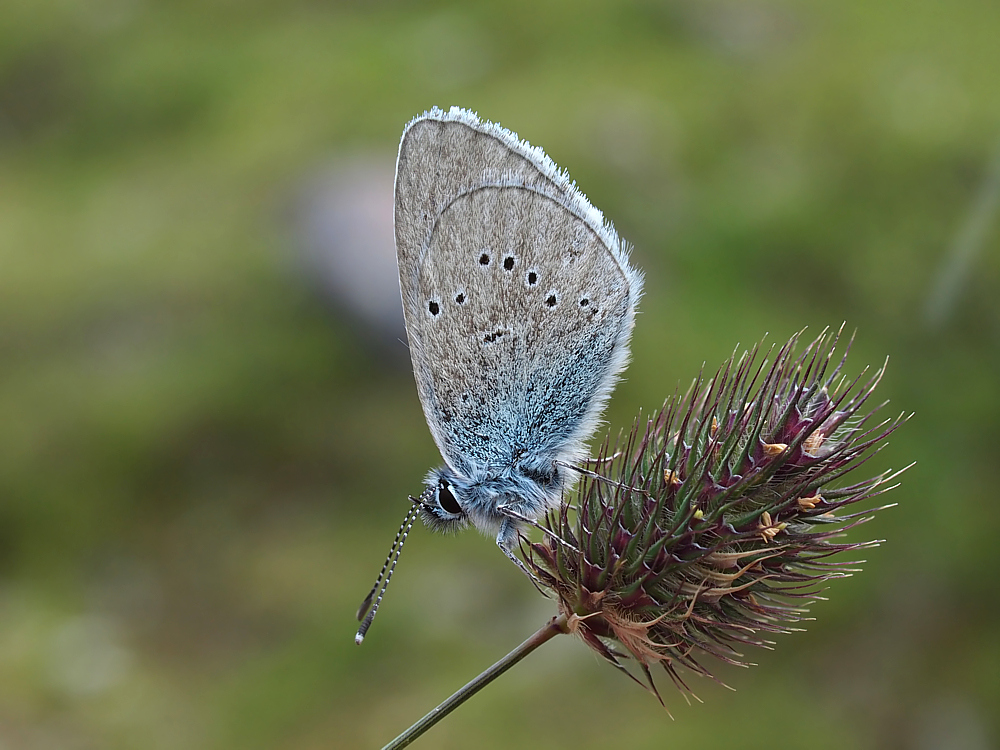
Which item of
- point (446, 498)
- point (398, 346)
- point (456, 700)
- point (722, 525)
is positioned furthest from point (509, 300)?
point (398, 346)

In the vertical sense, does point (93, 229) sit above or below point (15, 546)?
above

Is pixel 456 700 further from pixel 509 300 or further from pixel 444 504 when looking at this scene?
pixel 509 300

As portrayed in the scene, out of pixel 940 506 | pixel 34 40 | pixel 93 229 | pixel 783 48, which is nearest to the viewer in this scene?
pixel 940 506

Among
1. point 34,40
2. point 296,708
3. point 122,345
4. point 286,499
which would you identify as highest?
point 34,40

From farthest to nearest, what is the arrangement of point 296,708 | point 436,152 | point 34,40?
point 34,40 → point 296,708 → point 436,152

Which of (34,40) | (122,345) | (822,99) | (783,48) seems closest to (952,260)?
(822,99)

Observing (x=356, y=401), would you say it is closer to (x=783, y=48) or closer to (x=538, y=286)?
(x=538, y=286)
